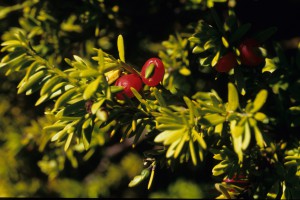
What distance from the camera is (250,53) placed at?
103cm

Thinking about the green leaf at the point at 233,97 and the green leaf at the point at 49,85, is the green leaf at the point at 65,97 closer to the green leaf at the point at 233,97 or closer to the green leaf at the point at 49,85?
the green leaf at the point at 49,85

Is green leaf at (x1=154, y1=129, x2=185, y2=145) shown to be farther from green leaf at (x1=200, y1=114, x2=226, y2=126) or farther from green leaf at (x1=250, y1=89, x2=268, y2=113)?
green leaf at (x1=250, y1=89, x2=268, y2=113)

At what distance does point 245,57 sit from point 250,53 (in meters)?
0.02

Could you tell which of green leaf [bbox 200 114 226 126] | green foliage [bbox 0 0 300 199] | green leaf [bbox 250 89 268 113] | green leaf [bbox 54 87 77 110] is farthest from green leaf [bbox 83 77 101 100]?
green leaf [bbox 250 89 268 113]

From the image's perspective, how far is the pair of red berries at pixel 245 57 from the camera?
1.03 m

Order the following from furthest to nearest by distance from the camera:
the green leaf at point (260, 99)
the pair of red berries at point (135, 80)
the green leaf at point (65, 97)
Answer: the pair of red berries at point (135, 80) < the green leaf at point (65, 97) < the green leaf at point (260, 99)

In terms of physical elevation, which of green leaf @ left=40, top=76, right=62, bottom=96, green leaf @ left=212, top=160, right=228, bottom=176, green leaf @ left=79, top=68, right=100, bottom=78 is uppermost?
green leaf @ left=79, top=68, right=100, bottom=78

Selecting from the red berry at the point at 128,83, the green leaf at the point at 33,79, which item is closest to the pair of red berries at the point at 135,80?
the red berry at the point at 128,83

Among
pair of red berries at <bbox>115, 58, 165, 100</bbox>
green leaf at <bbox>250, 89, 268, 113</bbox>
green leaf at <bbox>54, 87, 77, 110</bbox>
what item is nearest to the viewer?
green leaf at <bbox>250, 89, 268, 113</bbox>

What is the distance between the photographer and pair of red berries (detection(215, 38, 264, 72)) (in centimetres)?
103

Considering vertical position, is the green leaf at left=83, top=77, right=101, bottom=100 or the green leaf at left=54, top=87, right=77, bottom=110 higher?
the green leaf at left=83, top=77, right=101, bottom=100

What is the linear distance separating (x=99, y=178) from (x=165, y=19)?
3.92ft

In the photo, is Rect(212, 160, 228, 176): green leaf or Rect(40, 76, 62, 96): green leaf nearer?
Rect(40, 76, 62, 96): green leaf

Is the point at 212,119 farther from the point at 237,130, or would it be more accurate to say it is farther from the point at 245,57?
the point at 245,57
